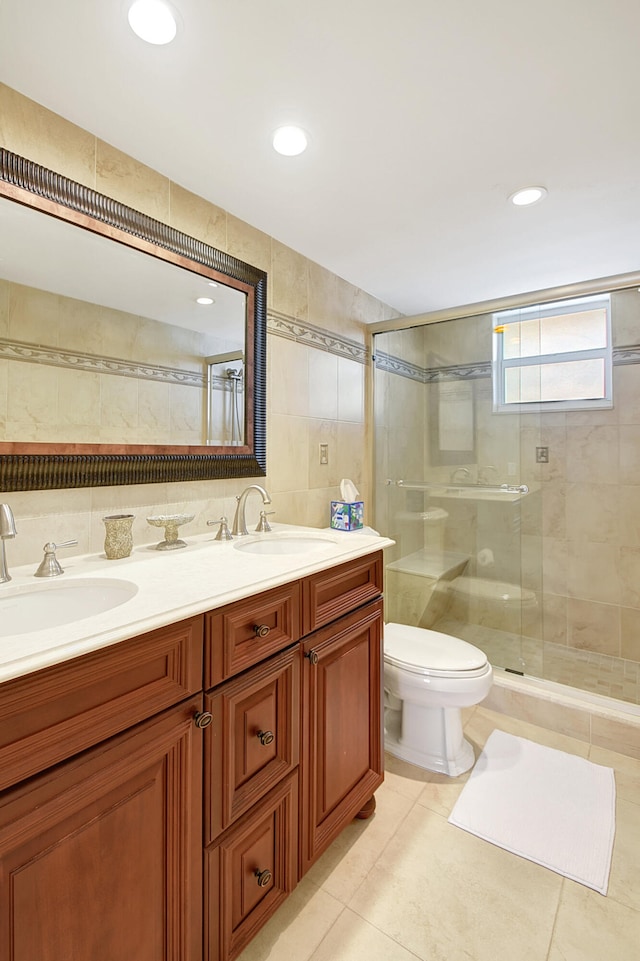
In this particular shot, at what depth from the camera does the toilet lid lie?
1.69m

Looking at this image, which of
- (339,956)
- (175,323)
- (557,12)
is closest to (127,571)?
(175,323)

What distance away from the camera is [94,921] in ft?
2.44

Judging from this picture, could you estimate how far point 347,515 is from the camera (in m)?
2.11

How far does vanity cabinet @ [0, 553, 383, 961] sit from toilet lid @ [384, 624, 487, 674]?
0.48 metres

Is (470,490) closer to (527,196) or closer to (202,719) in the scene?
(527,196)

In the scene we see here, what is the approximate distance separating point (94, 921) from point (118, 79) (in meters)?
1.80

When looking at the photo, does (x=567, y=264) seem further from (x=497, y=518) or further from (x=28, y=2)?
(x=28, y=2)

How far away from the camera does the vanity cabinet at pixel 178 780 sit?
0.67 meters

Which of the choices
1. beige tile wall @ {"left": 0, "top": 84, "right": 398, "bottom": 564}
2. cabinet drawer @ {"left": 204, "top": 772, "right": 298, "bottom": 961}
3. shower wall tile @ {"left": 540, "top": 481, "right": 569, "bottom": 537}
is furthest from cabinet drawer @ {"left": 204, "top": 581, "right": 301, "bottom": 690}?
shower wall tile @ {"left": 540, "top": 481, "right": 569, "bottom": 537}

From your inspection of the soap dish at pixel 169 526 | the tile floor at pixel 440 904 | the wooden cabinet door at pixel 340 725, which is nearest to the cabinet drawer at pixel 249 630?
the wooden cabinet door at pixel 340 725

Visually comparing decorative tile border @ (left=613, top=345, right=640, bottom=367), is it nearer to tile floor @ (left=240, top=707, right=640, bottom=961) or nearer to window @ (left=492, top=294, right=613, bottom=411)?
window @ (left=492, top=294, right=613, bottom=411)

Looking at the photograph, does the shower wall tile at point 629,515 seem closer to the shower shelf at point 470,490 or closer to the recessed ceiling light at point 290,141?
the shower shelf at point 470,490

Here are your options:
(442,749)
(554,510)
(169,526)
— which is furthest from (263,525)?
(554,510)

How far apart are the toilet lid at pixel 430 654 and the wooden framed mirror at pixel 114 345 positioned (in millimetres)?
958
